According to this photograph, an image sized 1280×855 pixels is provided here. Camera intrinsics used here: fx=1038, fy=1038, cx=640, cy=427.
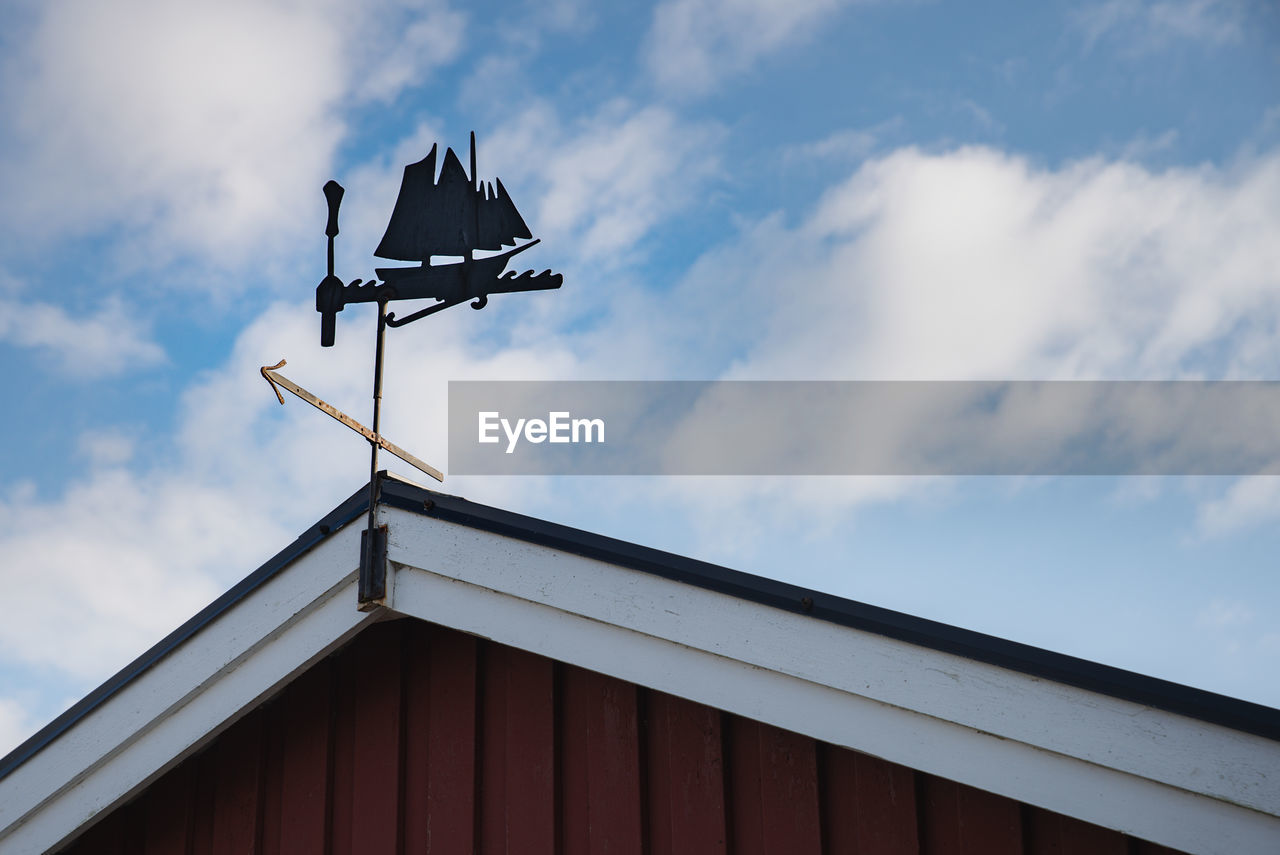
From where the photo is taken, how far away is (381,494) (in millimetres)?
3008

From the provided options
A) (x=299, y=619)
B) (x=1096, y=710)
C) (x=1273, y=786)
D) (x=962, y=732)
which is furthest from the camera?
(x=299, y=619)

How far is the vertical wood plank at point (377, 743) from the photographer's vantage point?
3.11 metres

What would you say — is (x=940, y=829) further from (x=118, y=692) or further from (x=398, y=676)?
(x=118, y=692)

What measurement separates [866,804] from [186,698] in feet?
6.42

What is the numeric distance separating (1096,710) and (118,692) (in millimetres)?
2675

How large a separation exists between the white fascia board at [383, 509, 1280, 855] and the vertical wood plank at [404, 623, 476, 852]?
30cm

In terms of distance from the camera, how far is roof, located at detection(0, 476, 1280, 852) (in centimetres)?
206

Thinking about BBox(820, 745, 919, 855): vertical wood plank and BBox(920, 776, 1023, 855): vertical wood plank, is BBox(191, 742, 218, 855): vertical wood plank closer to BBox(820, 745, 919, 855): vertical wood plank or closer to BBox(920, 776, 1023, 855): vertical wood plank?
BBox(820, 745, 919, 855): vertical wood plank

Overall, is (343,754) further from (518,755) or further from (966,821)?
(966,821)

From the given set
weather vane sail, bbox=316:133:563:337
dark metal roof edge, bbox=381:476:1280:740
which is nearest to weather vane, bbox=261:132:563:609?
weather vane sail, bbox=316:133:563:337

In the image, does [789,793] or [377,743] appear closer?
[789,793]

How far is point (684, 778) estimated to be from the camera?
2799mm

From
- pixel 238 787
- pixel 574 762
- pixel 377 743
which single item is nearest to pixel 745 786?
pixel 574 762

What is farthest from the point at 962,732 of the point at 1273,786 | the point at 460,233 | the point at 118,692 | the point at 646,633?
the point at 118,692
